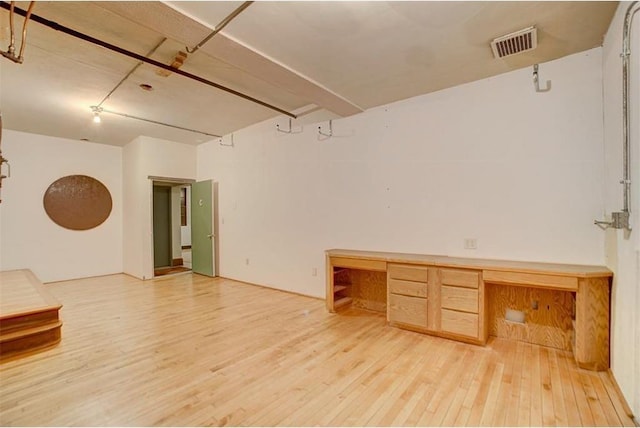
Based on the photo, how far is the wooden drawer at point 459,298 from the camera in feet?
9.64

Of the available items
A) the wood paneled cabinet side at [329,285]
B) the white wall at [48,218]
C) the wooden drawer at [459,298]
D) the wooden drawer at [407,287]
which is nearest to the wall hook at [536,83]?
the wooden drawer at [459,298]

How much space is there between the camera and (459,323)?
3.01 m

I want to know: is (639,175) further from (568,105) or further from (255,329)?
(255,329)

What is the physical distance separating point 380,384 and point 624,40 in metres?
2.92

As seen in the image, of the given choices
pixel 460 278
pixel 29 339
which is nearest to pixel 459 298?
pixel 460 278

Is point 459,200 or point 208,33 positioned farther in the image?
point 459,200

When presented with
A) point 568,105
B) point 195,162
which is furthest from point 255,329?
point 195,162

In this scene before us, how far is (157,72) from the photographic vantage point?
3252 mm

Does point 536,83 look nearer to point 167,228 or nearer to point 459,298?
point 459,298

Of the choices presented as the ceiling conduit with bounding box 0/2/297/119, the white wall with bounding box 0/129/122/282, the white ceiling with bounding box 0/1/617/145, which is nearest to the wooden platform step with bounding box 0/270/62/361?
the white ceiling with bounding box 0/1/617/145

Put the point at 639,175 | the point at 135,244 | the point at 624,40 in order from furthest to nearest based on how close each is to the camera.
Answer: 1. the point at 135,244
2. the point at 624,40
3. the point at 639,175

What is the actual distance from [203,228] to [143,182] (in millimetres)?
1477

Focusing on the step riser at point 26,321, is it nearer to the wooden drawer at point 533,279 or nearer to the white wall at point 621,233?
the wooden drawer at point 533,279

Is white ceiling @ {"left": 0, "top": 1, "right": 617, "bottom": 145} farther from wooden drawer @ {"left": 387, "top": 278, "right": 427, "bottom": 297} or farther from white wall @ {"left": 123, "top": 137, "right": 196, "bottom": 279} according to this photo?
wooden drawer @ {"left": 387, "top": 278, "right": 427, "bottom": 297}
